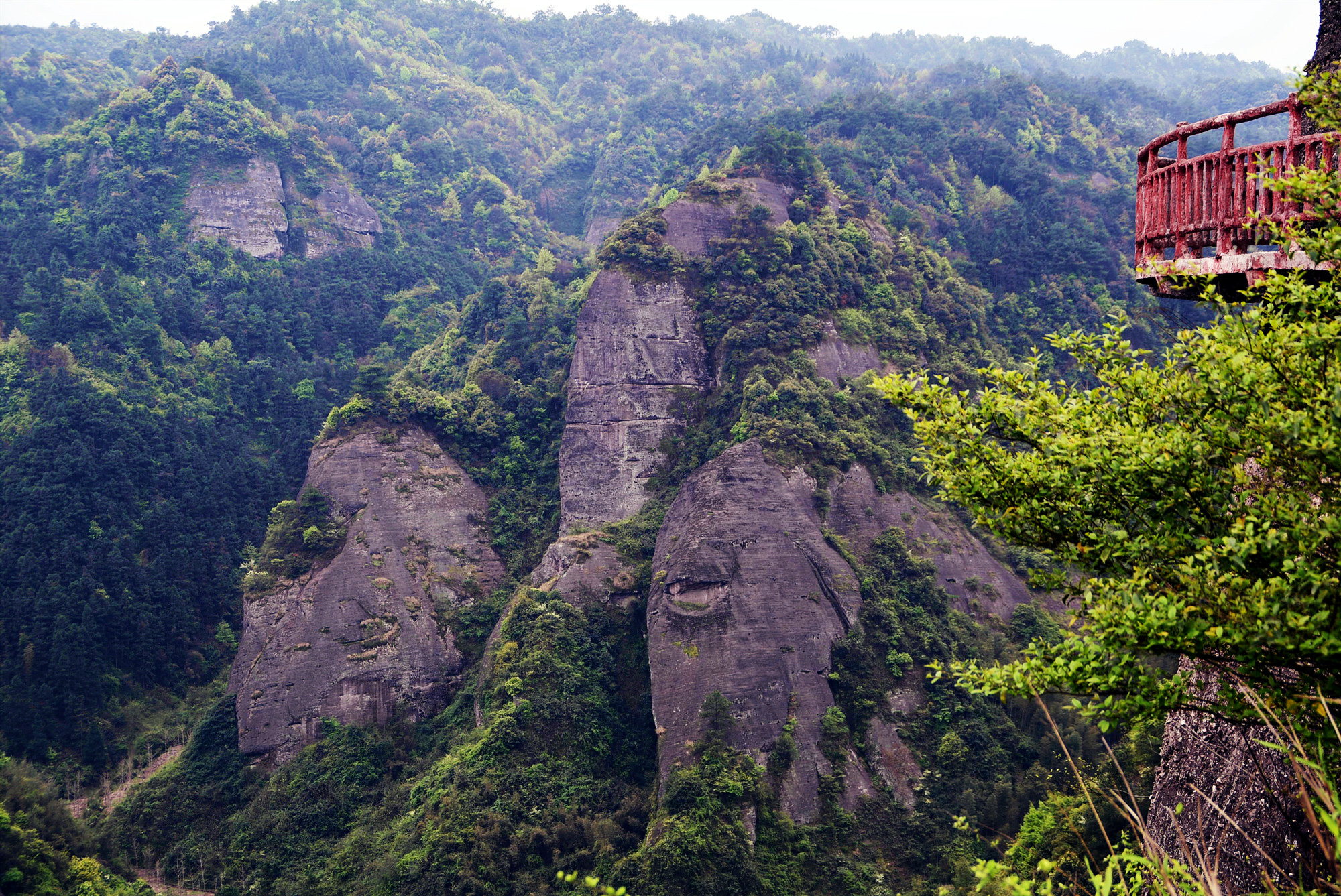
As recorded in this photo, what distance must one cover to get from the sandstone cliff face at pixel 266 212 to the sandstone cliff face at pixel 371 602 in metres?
25.8

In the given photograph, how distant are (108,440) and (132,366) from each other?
5.47 metres

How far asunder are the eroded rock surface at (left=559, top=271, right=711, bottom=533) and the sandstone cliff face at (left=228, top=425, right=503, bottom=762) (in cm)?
587

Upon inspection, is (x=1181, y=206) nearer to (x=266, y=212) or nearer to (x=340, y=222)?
(x=266, y=212)

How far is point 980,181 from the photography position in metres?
59.0

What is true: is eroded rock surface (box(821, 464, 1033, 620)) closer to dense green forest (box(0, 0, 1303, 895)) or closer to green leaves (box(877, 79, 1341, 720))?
dense green forest (box(0, 0, 1303, 895))

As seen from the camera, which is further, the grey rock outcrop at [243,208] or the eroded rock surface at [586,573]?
the grey rock outcrop at [243,208]

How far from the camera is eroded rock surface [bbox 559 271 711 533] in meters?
41.4

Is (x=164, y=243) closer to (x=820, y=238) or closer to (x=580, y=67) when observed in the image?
(x=820, y=238)

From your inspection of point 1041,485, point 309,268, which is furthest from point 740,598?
point 309,268

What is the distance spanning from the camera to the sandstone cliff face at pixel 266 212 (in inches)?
2347

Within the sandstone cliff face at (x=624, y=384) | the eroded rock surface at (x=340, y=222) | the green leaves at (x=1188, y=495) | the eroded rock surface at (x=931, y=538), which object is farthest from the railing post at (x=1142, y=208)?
the eroded rock surface at (x=340, y=222)

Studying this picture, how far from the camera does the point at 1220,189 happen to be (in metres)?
7.11

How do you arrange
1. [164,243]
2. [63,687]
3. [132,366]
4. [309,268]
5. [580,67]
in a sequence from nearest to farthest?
[63,687]
[132,366]
[164,243]
[309,268]
[580,67]

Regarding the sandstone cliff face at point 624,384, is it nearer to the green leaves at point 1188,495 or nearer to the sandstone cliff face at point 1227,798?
the sandstone cliff face at point 1227,798
